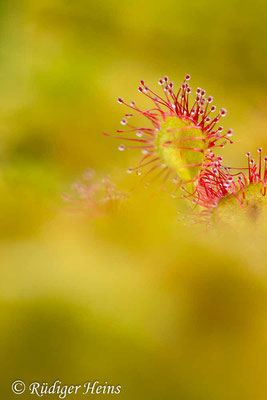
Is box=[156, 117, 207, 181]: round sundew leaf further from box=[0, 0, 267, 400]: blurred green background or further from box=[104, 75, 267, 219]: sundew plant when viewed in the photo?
box=[0, 0, 267, 400]: blurred green background

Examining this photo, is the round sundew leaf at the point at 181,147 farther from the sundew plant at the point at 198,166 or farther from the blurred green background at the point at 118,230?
the blurred green background at the point at 118,230

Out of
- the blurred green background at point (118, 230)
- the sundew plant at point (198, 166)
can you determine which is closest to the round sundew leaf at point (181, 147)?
the sundew plant at point (198, 166)

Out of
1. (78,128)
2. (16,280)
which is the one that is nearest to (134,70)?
(78,128)

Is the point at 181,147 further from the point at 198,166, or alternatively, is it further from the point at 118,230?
the point at 118,230

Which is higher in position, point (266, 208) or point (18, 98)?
point (18, 98)

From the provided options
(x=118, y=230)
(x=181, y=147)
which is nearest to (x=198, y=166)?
(x=181, y=147)

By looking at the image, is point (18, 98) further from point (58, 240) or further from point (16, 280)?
point (16, 280)
